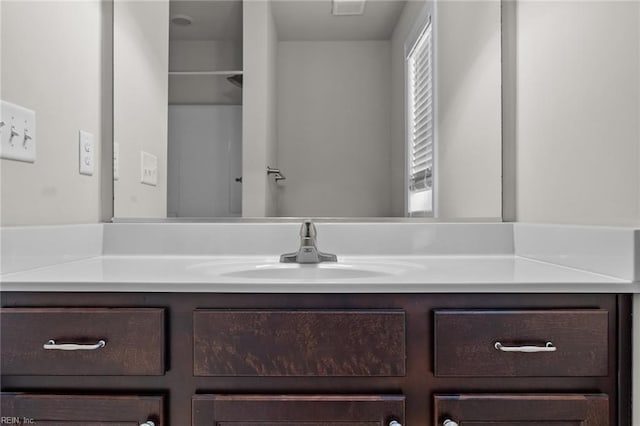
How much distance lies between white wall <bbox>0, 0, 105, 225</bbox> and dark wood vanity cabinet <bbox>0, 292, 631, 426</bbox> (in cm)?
29

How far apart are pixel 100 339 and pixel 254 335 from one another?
0.27 m

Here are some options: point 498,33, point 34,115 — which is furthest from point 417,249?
point 34,115

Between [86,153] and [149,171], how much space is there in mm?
185

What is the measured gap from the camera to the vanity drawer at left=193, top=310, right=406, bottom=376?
2.54ft

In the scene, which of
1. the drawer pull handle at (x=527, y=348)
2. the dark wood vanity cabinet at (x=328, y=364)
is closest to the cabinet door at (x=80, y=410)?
the dark wood vanity cabinet at (x=328, y=364)

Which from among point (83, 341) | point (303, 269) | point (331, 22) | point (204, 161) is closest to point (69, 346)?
point (83, 341)

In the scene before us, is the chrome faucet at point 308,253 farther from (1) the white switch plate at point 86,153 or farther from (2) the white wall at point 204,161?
(1) the white switch plate at point 86,153

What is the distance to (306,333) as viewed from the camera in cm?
78

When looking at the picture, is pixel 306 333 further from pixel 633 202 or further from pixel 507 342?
pixel 633 202

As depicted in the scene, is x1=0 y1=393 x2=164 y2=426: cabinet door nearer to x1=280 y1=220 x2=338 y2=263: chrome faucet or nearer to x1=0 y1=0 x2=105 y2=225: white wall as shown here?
x1=0 y1=0 x2=105 y2=225: white wall

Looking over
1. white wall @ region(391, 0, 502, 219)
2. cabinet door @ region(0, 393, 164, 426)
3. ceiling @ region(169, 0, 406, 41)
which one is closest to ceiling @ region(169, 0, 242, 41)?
ceiling @ region(169, 0, 406, 41)

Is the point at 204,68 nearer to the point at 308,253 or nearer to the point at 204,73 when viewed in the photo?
the point at 204,73

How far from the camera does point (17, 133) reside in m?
0.90

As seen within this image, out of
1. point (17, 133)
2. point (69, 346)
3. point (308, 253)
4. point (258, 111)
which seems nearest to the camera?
point (69, 346)
